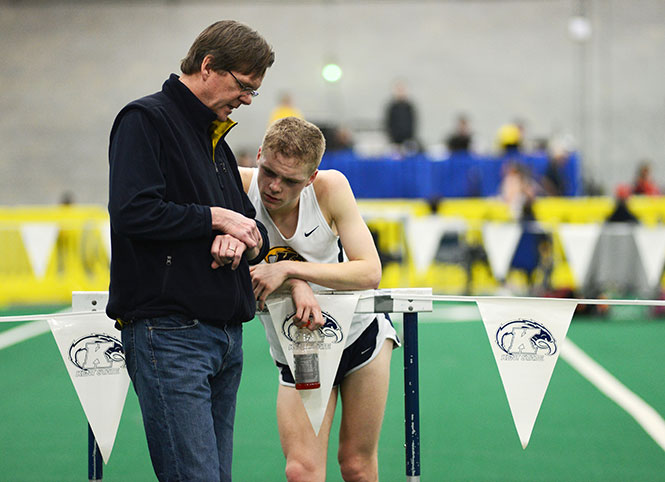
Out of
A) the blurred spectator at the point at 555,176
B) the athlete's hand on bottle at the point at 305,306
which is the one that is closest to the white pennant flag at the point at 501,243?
the blurred spectator at the point at 555,176

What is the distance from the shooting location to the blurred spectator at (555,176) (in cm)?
1675

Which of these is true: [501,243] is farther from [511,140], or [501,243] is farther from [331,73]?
[331,73]

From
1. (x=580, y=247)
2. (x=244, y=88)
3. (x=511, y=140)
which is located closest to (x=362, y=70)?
(x=511, y=140)

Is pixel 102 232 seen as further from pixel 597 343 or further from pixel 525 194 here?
pixel 597 343

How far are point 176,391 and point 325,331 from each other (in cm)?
90

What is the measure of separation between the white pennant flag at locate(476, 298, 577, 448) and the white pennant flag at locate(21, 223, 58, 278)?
10.5 metres

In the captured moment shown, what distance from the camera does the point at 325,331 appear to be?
3404mm

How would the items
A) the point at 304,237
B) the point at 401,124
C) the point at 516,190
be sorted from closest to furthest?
A: the point at 304,237, the point at 516,190, the point at 401,124

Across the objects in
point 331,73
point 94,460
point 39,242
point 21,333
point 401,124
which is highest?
point 331,73

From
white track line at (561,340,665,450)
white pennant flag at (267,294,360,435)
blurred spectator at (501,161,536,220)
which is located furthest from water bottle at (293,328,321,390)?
blurred spectator at (501,161,536,220)

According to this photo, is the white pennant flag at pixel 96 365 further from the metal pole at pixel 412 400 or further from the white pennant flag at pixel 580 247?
the white pennant flag at pixel 580 247

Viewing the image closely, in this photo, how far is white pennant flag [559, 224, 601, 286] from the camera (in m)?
11.6

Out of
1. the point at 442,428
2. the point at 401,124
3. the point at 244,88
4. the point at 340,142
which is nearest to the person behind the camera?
the point at 244,88

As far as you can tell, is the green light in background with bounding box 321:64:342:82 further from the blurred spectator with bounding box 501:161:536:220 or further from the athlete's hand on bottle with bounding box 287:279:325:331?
the athlete's hand on bottle with bounding box 287:279:325:331
